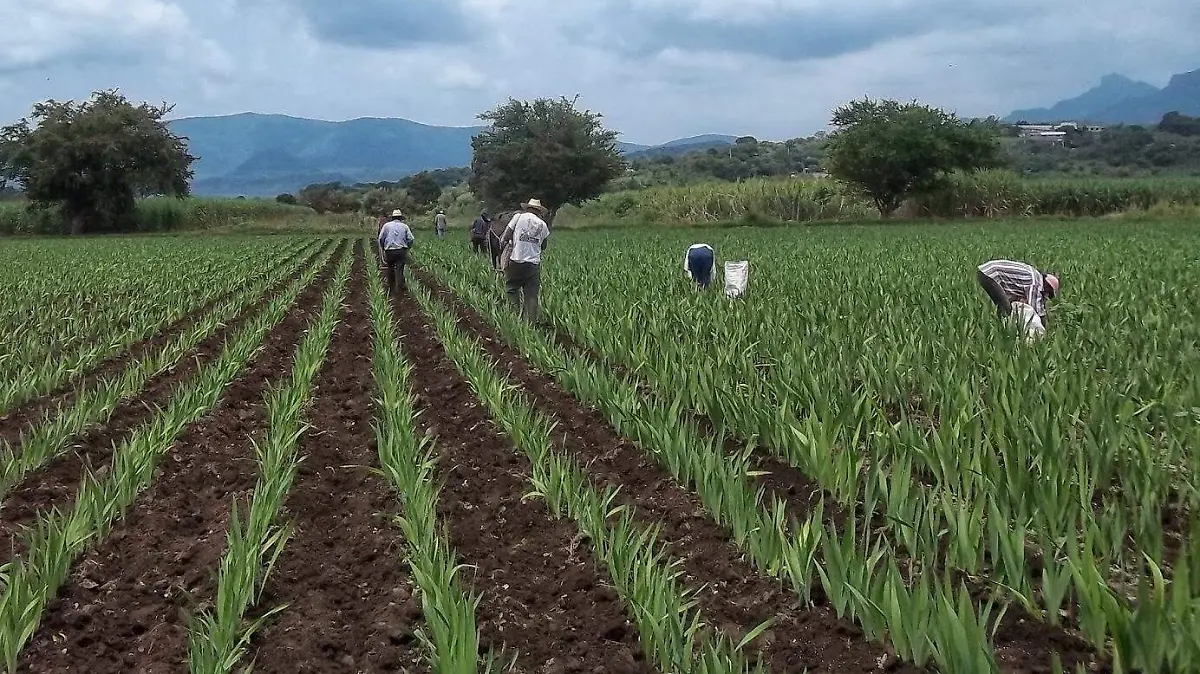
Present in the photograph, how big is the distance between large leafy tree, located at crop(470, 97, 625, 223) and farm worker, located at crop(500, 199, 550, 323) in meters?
30.5

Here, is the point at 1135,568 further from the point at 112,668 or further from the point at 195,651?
the point at 112,668

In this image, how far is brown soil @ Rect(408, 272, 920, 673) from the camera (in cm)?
266

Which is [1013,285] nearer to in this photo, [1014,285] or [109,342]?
[1014,285]

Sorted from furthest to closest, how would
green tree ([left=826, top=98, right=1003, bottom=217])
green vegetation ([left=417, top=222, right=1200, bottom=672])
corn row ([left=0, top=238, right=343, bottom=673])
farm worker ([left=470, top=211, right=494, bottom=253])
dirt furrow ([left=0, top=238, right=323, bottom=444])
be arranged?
green tree ([left=826, top=98, right=1003, bottom=217]), farm worker ([left=470, top=211, right=494, bottom=253]), dirt furrow ([left=0, top=238, right=323, bottom=444]), corn row ([left=0, top=238, right=343, bottom=673]), green vegetation ([left=417, top=222, right=1200, bottom=672])

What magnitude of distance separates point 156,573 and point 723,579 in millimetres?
2156

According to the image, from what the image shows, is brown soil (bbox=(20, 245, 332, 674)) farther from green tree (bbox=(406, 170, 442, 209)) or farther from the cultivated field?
green tree (bbox=(406, 170, 442, 209))

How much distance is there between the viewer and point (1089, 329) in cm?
670

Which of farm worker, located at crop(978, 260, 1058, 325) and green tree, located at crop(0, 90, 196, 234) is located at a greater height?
green tree, located at crop(0, 90, 196, 234)

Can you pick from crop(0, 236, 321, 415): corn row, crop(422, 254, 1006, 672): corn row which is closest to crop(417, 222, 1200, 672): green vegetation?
crop(422, 254, 1006, 672): corn row

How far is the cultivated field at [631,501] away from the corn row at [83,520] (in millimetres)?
17

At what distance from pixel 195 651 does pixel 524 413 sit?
2676mm

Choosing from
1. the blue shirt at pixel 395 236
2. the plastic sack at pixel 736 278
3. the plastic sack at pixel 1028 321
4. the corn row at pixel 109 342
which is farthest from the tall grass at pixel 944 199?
the plastic sack at pixel 1028 321

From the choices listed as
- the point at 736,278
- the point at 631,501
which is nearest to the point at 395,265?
the point at 736,278

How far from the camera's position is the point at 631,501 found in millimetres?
4105
